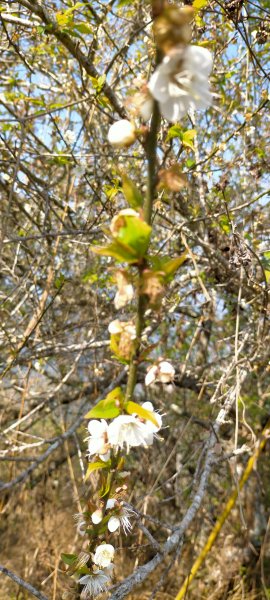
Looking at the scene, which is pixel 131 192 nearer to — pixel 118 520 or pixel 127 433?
pixel 127 433

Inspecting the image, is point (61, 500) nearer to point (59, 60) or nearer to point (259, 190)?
point (259, 190)

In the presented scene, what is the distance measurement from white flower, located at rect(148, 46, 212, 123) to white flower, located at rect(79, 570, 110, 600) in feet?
2.80

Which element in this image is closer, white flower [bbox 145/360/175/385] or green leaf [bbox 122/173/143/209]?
green leaf [bbox 122/173/143/209]

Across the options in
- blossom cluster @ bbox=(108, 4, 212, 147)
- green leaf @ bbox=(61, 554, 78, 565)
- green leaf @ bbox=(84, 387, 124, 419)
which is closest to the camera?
blossom cluster @ bbox=(108, 4, 212, 147)

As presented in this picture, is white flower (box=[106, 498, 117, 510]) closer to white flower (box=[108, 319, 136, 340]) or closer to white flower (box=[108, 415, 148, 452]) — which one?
white flower (box=[108, 415, 148, 452])

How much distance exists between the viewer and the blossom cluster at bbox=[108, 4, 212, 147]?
0.48 m

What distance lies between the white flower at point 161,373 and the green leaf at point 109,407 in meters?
0.08

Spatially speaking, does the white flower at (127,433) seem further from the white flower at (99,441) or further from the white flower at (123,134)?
the white flower at (123,134)

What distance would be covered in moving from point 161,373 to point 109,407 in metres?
0.11

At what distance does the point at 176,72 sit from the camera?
529 mm

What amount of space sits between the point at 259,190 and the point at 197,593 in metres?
2.48

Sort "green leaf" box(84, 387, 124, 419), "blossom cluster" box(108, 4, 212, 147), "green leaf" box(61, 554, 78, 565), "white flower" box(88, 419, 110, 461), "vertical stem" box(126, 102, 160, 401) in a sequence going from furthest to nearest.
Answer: "green leaf" box(61, 554, 78, 565) < "white flower" box(88, 419, 110, 461) < "green leaf" box(84, 387, 124, 419) < "vertical stem" box(126, 102, 160, 401) < "blossom cluster" box(108, 4, 212, 147)

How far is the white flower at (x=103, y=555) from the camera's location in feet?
2.88

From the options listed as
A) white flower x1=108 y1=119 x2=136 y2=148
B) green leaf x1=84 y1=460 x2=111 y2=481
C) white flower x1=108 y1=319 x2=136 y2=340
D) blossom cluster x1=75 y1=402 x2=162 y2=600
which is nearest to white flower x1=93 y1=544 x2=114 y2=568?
blossom cluster x1=75 y1=402 x2=162 y2=600
